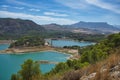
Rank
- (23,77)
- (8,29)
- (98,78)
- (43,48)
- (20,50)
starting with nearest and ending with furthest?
(98,78) < (23,77) < (20,50) < (43,48) < (8,29)

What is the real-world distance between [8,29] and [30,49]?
10966 centimetres

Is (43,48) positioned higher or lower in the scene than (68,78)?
lower

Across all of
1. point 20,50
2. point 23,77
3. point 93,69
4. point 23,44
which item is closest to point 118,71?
point 93,69

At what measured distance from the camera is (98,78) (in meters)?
4.39

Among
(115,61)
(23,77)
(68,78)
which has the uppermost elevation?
(115,61)

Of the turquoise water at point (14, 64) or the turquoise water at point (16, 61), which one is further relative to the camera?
the turquoise water at point (16, 61)

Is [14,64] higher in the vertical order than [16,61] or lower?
higher

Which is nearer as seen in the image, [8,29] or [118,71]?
[118,71]

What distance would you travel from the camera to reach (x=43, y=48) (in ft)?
316

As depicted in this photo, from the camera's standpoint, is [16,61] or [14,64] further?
[16,61]

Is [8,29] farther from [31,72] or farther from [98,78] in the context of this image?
[98,78]

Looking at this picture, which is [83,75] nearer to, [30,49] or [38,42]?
[30,49]

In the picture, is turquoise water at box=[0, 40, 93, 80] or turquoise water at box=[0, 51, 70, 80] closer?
turquoise water at box=[0, 51, 70, 80]

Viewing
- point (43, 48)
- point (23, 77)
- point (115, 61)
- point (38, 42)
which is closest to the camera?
point (115, 61)
